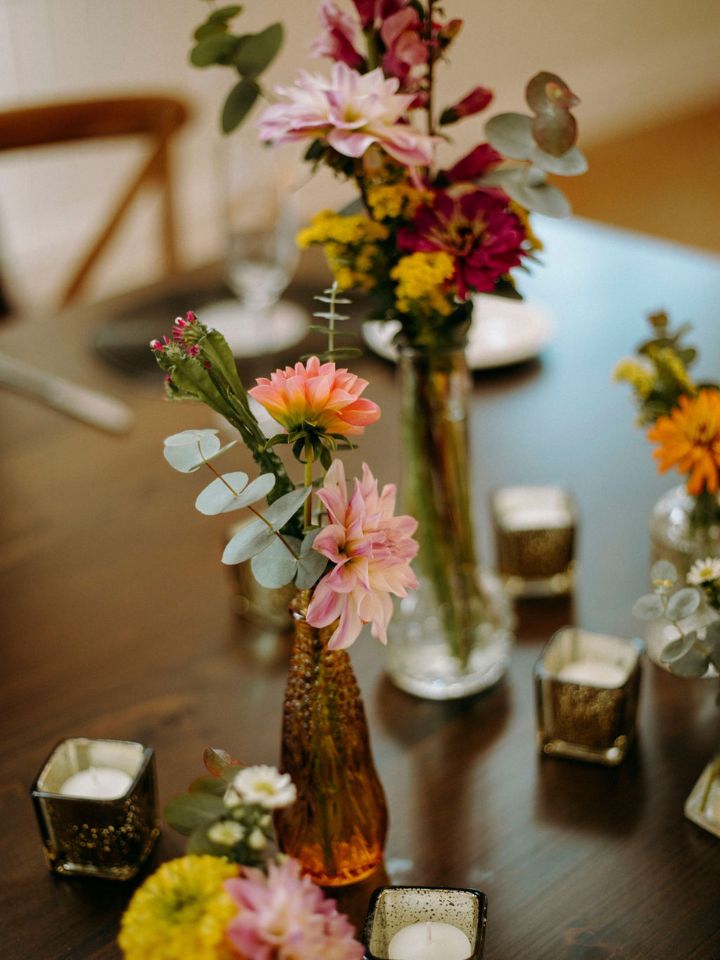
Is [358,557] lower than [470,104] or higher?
lower

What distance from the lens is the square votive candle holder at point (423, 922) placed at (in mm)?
614

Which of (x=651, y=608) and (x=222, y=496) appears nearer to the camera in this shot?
(x=222, y=496)

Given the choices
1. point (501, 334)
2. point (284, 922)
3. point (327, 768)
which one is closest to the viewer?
point (284, 922)

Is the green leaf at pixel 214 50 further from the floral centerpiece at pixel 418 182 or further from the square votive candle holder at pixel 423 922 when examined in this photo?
the square votive candle holder at pixel 423 922

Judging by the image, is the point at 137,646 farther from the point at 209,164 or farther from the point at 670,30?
the point at 670,30

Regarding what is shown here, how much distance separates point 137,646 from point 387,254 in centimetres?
41

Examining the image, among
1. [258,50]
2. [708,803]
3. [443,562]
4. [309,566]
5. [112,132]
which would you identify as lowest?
[708,803]

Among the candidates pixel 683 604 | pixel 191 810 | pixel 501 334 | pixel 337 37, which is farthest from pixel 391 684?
pixel 501 334

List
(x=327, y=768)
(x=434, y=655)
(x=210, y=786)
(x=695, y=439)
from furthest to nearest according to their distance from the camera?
(x=434, y=655) < (x=695, y=439) < (x=327, y=768) < (x=210, y=786)

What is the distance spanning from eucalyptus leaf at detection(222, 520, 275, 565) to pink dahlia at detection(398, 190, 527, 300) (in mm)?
225

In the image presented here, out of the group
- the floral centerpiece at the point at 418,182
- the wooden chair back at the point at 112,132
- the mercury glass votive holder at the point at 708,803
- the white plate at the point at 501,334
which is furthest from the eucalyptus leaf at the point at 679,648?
the wooden chair back at the point at 112,132

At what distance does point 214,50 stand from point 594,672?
1.73ft

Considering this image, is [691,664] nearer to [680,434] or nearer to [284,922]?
[680,434]

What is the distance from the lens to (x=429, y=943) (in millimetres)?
618
